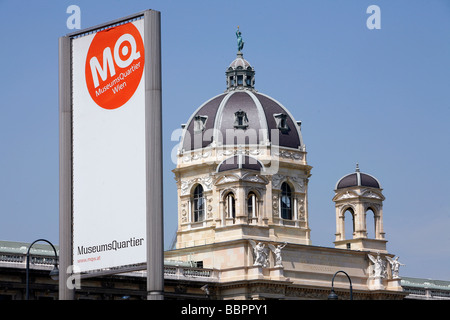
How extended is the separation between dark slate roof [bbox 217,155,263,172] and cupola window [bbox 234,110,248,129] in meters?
8.16

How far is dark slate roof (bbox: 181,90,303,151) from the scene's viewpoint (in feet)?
364

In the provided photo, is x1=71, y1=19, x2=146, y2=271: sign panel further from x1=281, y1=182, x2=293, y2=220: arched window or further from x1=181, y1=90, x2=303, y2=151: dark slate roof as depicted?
x1=281, y1=182, x2=293, y2=220: arched window

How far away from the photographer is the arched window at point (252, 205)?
339 feet

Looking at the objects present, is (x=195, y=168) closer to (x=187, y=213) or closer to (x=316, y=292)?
(x=187, y=213)

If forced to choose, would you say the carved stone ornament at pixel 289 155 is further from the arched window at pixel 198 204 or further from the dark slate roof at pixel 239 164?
the arched window at pixel 198 204

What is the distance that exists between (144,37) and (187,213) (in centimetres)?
7468

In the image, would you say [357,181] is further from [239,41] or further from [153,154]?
[153,154]

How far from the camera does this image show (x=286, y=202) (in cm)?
11188

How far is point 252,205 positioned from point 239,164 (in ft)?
20.9

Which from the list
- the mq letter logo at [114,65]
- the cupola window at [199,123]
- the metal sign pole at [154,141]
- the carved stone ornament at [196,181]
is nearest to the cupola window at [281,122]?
the cupola window at [199,123]

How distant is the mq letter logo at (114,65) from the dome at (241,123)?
72145 millimetres

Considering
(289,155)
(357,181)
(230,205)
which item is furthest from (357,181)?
(230,205)

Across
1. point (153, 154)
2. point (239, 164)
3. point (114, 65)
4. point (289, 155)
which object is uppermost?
point (289, 155)

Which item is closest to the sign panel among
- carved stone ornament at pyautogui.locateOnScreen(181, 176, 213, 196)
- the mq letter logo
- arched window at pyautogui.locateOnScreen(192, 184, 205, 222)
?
the mq letter logo
